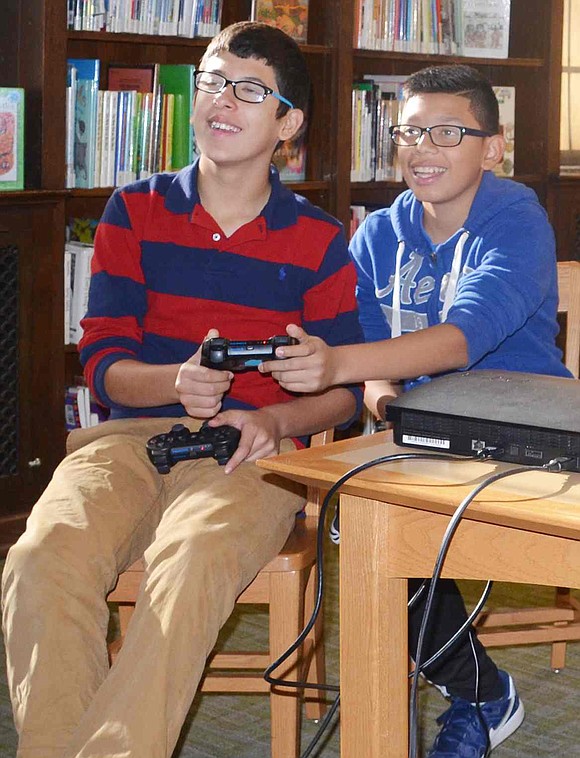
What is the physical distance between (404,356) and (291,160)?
186cm

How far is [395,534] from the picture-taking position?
1330 mm

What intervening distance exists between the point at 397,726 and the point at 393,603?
14cm

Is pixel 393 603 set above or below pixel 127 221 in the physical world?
below

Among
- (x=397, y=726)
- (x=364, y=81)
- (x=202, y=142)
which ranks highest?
(x=364, y=81)

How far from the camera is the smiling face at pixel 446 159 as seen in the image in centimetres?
193

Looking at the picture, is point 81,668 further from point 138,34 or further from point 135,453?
point 138,34

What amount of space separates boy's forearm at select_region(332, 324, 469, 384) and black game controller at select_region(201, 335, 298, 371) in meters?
0.10

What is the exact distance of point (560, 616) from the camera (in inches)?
Result: 86.4

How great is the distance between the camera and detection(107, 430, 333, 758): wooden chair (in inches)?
66.6

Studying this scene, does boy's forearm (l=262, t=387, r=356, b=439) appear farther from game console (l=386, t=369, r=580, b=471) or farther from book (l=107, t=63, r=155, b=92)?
book (l=107, t=63, r=155, b=92)

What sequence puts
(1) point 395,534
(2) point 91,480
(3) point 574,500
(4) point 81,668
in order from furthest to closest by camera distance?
1. (2) point 91,480
2. (4) point 81,668
3. (1) point 395,534
4. (3) point 574,500

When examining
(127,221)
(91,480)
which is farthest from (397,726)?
(127,221)

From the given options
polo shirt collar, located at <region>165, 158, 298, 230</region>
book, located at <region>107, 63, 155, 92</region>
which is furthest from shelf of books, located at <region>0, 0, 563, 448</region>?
polo shirt collar, located at <region>165, 158, 298, 230</region>

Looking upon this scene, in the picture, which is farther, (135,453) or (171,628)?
(135,453)
